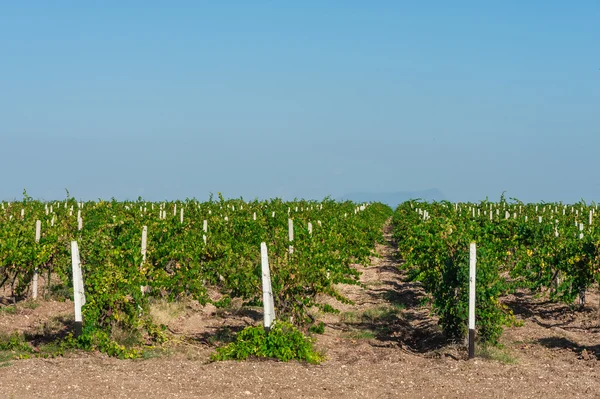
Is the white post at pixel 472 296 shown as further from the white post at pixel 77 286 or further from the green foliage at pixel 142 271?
the white post at pixel 77 286

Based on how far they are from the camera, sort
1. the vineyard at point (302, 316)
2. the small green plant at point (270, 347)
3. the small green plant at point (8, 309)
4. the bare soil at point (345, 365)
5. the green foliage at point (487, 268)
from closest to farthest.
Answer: the bare soil at point (345, 365), the vineyard at point (302, 316), the small green plant at point (270, 347), the green foliage at point (487, 268), the small green plant at point (8, 309)

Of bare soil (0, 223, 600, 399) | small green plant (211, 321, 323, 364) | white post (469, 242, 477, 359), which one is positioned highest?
white post (469, 242, 477, 359)

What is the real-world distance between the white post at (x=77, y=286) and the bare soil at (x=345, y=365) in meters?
0.58

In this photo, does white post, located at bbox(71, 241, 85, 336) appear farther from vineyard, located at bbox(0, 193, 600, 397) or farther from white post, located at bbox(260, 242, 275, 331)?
white post, located at bbox(260, 242, 275, 331)

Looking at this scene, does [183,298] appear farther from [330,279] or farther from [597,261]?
[597,261]

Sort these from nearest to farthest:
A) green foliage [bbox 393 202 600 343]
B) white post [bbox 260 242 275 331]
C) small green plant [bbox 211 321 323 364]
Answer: small green plant [bbox 211 321 323 364] < white post [bbox 260 242 275 331] < green foliage [bbox 393 202 600 343]

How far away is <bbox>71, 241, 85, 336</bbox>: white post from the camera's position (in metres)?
10.6

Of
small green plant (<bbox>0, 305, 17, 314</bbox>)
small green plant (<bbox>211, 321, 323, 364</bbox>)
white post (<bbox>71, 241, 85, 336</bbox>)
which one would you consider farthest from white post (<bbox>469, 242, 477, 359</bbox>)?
small green plant (<bbox>0, 305, 17, 314</bbox>)

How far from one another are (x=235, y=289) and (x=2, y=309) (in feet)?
15.7

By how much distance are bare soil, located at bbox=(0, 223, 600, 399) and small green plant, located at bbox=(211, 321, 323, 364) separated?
0.66 feet

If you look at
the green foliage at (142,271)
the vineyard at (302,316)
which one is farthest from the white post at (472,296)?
the green foliage at (142,271)

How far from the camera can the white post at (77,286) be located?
34.9 feet

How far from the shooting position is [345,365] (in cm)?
981

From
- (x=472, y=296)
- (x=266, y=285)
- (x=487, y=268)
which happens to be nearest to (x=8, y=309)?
(x=266, y=285)
